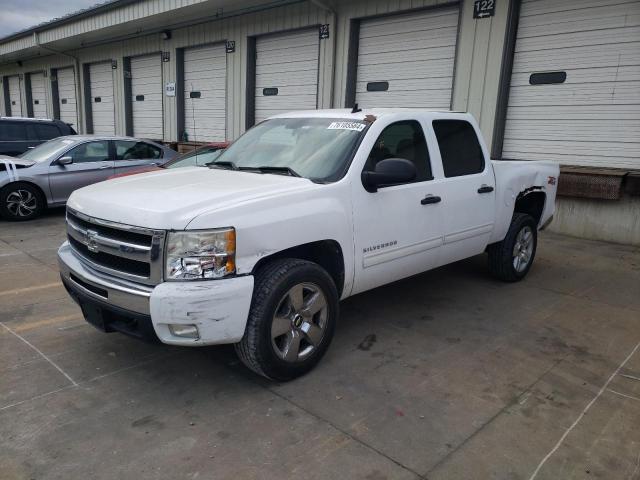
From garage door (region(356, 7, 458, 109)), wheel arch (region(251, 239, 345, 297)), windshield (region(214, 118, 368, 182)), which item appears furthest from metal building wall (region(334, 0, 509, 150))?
wheel arch (region(251, 239, 345, 297))

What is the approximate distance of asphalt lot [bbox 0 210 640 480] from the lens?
2697 millimetres

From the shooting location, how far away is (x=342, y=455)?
2760mm

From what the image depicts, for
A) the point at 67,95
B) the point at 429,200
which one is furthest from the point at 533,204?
the point at 67,95

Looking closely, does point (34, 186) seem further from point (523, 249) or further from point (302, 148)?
point (523, 249)

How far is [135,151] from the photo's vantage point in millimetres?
10281

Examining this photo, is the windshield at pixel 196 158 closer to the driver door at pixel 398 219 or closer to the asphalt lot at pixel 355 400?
the asphalt lot at pixel 355 400

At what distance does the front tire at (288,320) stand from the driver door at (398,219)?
44 cm

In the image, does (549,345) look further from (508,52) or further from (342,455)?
(508,52)

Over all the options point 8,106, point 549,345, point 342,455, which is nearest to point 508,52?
point 549,345

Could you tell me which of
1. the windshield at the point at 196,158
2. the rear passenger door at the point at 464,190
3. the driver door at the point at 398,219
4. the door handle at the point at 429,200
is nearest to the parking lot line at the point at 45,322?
the driver door at the point at 398,219

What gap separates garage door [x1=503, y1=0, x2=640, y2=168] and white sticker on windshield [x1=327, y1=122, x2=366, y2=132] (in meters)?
6.02

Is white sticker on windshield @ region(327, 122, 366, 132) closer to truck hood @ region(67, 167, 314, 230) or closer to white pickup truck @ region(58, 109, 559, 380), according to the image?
white pickup truck @ region(58, 109, 559, 380)

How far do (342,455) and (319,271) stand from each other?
1187mm

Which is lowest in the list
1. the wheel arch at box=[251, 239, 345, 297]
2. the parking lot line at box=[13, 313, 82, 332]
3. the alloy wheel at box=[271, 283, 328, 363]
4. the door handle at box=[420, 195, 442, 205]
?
the parking lot line at box=[13, 313, 82, 332]
